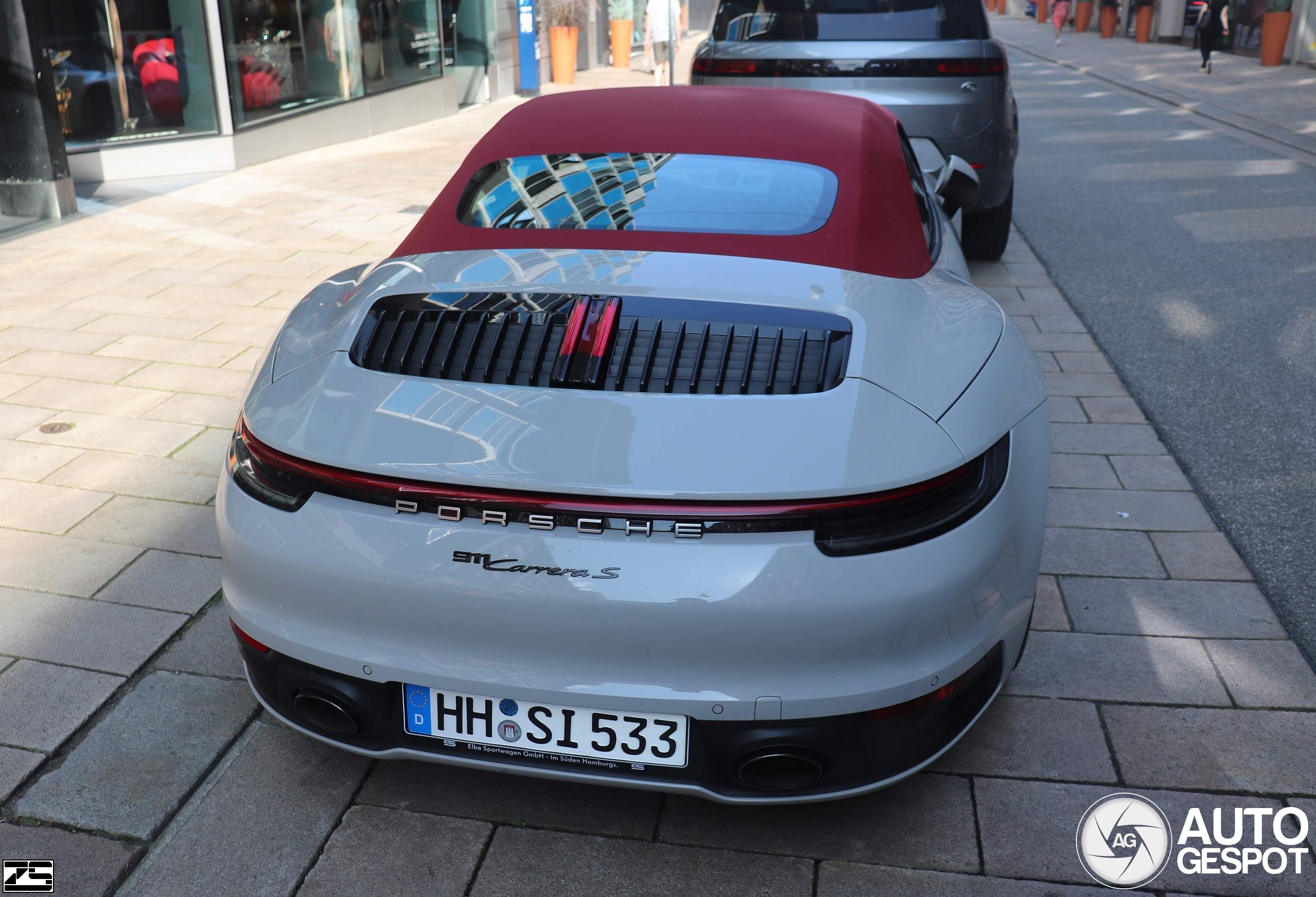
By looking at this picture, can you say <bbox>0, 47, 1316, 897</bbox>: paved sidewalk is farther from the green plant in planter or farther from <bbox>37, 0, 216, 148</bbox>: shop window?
the green plant in planter

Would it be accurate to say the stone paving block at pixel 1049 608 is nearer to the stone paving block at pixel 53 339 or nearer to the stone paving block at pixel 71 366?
the stone paving block at pixel 71 366

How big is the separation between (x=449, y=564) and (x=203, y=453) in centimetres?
273

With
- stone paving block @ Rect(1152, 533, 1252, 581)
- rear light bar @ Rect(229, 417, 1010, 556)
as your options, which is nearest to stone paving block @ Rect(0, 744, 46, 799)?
rear light bar @ Rect(229, 417, 1010, 556)

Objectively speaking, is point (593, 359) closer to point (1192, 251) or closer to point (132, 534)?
point (132, 534)

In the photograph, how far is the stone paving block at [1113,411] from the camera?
477 cm

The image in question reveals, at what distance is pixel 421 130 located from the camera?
14.8m

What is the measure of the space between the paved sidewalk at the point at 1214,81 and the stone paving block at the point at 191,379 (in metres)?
11.4

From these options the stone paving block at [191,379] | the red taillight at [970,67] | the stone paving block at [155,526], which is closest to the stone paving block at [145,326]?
the stone paving block at [191,379]

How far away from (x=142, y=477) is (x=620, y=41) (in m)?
22.2

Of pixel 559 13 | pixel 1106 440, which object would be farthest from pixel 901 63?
pixel 559 13

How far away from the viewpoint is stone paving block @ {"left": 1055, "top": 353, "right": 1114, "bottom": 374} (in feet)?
17.8

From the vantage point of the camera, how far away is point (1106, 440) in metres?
4.56

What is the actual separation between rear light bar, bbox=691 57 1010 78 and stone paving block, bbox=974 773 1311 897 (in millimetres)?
4992

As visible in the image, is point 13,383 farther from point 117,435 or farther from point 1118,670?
point 1118,670
